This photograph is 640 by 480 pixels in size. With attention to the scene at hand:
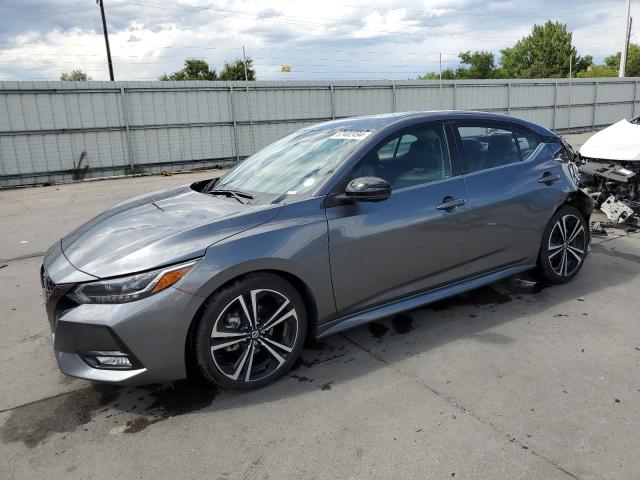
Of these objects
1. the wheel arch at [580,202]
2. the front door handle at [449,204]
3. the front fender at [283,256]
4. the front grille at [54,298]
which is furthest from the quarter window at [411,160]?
the front grille at [54,298]

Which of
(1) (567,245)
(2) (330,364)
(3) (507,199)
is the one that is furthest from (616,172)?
(2) (330,364)

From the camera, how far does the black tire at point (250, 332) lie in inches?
113

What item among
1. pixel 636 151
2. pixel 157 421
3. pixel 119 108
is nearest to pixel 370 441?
pixel 157 421

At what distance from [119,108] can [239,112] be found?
371 centimetres

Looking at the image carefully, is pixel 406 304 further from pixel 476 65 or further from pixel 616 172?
pixel 476 65

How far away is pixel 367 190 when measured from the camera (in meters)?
3.13

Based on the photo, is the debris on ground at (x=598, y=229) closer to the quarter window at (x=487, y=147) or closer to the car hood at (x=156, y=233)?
the quarter window at (x=487, y=147)

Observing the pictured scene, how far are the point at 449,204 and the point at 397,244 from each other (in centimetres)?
55

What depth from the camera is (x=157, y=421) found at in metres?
2.82

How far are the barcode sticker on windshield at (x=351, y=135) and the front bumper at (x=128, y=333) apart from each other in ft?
5.27

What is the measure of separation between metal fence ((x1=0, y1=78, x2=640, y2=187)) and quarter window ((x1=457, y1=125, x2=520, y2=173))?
13.4 metres

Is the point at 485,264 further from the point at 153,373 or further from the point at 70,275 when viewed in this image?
the point at 70,275

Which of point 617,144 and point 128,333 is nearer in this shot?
point 128,333

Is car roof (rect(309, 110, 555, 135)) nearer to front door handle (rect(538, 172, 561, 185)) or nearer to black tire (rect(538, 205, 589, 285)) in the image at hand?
front door handle (rect(538, 172, 561, 185))
